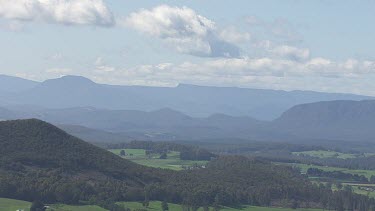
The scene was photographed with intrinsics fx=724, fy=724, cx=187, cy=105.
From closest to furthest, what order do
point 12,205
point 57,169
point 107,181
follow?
point 12,205
point 107,181
point 57,169

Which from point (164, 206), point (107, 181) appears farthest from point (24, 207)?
point (107, 181)

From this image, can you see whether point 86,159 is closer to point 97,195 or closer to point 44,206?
point 97,195

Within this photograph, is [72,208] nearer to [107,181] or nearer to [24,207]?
[24,207]

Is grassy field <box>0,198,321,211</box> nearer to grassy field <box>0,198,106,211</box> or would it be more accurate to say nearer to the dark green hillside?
grassy field <box>0,198,106,211</box>

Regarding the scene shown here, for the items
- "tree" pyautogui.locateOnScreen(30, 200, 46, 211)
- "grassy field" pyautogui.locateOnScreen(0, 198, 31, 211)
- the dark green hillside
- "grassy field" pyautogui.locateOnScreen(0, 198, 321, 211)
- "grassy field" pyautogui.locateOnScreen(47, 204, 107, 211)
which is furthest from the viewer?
the dark green hillside

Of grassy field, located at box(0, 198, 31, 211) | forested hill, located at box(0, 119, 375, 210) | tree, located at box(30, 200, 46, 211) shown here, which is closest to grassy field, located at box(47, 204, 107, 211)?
tree, located at box(30, 200, 46, 211)

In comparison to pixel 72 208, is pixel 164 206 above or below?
above

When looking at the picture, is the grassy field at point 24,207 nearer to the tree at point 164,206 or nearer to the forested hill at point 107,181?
Answer: the forested hill at point 107,181

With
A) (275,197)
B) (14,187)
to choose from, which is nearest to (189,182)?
(275,197)
